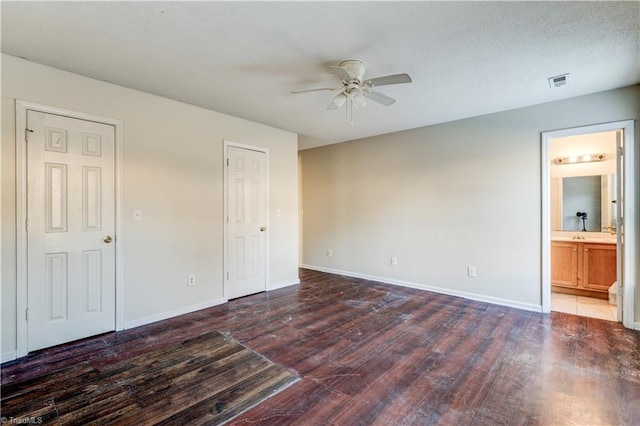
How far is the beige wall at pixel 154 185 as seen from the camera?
245 cm

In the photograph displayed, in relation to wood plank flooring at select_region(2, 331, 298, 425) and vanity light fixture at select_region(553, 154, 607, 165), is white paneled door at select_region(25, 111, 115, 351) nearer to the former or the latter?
wood plank flooring at select_region(2, 331, 298, 425)

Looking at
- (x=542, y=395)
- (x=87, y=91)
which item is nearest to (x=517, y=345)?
(x=542, y=395)

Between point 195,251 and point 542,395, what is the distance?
3579 millimetres

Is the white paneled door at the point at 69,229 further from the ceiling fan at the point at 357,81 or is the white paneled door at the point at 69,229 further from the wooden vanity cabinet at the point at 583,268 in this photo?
the wooden vanity cabinet at the point at 583,268

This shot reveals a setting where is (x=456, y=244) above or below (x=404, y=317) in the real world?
above

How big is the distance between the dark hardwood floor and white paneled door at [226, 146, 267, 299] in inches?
17.6

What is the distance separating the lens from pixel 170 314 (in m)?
3.41

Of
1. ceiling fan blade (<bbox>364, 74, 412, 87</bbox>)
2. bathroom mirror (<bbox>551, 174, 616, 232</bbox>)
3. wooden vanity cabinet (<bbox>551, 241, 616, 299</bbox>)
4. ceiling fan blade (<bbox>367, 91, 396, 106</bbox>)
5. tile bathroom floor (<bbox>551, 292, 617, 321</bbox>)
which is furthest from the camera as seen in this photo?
bathroom mirror (<bbox>551, 174, 616, 232</bbox>)

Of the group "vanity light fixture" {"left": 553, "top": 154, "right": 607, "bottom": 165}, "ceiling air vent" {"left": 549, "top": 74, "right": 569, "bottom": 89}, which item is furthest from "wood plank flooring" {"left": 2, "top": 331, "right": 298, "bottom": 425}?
"vanity light fixture" {"left": 553, "top": 154, "right": 607, "bottom": 165}

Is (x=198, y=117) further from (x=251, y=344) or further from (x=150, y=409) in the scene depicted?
(x=150, y=409)

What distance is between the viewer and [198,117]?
3.67m

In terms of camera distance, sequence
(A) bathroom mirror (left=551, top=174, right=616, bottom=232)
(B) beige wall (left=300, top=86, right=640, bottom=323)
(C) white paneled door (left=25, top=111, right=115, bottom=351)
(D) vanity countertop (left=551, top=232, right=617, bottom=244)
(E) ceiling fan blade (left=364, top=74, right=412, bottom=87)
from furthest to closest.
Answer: (A) bathroom mirror (left=551, top=174, right=616, bottom=232) → (D) vanity countertop (left=551, top=232, right=617, bottom=244) → (B) beige wall (left=300, top=86, right=640, bottom=323) → (C) white paneled door (left=25, top=111, right=115, bottom=351) → (E) ceiling fan blade (left=364, top=74, right=412, bottom=87)

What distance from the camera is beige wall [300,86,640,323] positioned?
359 centimetres

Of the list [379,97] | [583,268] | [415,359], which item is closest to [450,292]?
[583,268]
